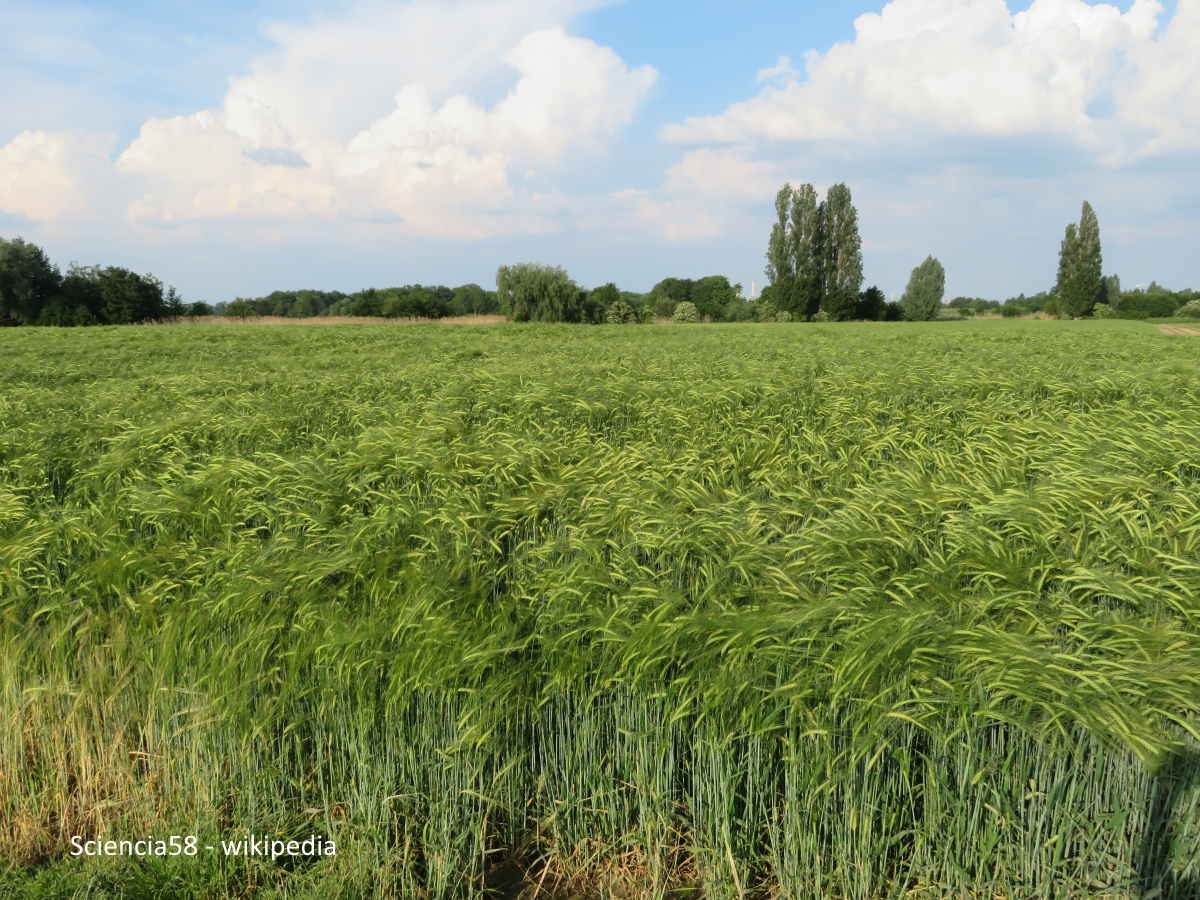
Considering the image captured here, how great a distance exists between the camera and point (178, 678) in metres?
3.71

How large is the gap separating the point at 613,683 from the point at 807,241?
223 feet

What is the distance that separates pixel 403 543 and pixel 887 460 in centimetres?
435

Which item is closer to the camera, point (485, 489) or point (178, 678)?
point (178, 678)

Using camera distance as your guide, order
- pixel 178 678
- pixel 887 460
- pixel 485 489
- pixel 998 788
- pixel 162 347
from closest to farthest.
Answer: pixel 998 788, pixel 178 678, pixel 485 489, pixel 887 460, pixel 162 347

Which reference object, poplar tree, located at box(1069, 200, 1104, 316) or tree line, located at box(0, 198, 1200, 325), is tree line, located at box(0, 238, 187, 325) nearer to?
tree line, located at box(0, 198, 1200, 325)

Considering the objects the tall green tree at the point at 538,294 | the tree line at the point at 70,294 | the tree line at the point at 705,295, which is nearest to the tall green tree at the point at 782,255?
the tree line at the point at 705,295

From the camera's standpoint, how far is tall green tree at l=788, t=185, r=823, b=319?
65125mm

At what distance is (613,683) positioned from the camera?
334 centimetres

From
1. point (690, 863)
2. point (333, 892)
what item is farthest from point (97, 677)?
point (690, 863)

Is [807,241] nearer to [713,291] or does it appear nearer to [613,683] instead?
[713,291]

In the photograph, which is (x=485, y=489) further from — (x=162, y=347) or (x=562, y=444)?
(x=162, y=347)

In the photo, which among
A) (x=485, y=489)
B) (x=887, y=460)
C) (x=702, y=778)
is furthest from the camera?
(x=887, y=460)

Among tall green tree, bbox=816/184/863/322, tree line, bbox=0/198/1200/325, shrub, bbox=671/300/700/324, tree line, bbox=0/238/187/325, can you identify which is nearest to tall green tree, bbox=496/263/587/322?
tree line, bbox=0/198/1200/325

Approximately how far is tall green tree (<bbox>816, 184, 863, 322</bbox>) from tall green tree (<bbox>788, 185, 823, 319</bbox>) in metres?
0.37
